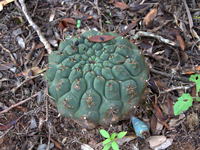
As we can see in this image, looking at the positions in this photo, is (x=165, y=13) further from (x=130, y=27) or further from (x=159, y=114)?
(x=159, y=114)

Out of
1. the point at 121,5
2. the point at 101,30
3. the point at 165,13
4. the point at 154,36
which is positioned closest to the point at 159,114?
the point at 154,36

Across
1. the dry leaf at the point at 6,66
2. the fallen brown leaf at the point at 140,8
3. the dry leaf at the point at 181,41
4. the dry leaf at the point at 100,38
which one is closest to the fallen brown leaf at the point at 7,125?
the dry leaf at the point at 6,66

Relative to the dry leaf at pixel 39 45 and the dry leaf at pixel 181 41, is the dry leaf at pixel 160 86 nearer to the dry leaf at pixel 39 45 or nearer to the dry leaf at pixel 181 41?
the dry leaf at pixel 181 41

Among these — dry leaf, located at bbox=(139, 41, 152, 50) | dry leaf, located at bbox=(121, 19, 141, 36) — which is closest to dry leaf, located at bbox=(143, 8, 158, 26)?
dry leaf, located at bbox=(121, 19, 141, 36)

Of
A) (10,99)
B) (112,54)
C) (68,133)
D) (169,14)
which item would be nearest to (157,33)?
(169,14)

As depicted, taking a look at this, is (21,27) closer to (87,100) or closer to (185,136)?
(87,100)
